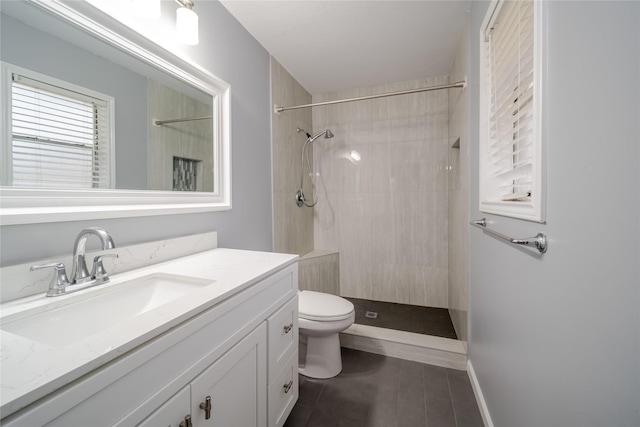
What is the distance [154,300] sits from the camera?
0.93 m

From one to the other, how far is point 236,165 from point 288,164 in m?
0.78

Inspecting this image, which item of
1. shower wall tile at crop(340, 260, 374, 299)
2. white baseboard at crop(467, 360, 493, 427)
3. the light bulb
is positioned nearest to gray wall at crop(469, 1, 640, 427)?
white baseboard at crop(467, 360, 493, 427)

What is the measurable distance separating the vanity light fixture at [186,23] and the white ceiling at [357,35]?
1.64ft

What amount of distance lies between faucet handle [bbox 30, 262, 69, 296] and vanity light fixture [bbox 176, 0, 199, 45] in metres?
1.06

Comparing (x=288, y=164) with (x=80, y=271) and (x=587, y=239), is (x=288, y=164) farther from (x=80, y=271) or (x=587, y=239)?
(x=587, y=239)

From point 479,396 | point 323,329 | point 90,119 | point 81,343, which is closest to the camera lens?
point 81,343

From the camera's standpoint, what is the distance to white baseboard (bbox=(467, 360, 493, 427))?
1235 mm

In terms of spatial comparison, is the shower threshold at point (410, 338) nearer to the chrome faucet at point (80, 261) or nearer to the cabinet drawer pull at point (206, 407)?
the cabinet drawer pull at point (206, 407)

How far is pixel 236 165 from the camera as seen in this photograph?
164cm

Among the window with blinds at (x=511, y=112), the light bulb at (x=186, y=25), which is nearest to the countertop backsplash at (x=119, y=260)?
the light bulb at (x=186, y=25)

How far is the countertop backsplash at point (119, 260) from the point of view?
2.31 ft

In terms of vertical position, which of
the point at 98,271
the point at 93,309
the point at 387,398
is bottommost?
the point at 387,398

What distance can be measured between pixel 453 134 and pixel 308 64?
1.41m

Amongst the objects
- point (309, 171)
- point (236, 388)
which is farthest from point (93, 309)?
point (309, 171)
